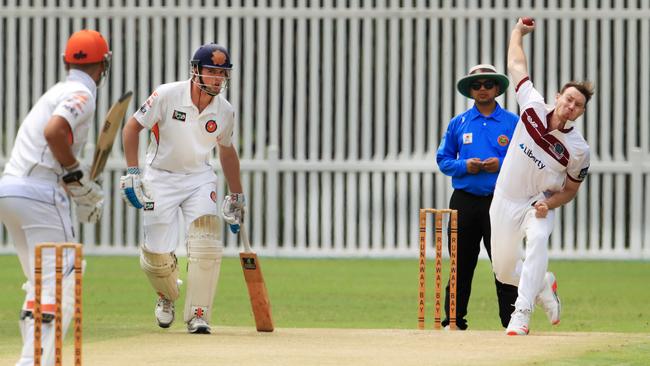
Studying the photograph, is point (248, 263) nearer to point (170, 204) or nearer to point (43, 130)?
point (170, 204)

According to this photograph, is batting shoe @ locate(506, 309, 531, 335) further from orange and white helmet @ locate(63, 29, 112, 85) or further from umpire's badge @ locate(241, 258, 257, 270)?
orange and white helmet @ locate(63, 29, 112, 85)

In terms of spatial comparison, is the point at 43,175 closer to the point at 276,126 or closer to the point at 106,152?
the point at 106,152

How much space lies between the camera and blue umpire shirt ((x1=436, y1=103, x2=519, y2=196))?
11.1 meters

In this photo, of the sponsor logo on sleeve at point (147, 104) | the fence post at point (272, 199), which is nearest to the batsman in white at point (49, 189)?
the sponsor logo on sleeve at point (147, 104)

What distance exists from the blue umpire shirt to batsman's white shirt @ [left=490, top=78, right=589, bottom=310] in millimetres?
837

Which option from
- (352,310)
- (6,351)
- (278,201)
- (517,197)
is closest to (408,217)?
(278,201)

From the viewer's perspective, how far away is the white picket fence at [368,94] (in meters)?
18.4

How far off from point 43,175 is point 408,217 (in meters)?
11.0

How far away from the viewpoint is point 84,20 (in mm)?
18781

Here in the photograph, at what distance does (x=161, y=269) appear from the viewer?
10375 millimetres

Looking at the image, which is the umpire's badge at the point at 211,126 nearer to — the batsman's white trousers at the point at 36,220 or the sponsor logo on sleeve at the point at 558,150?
the sponsor logo on sleeve at the point at 558,150

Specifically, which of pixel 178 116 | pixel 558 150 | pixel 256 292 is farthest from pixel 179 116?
pixel 558 150

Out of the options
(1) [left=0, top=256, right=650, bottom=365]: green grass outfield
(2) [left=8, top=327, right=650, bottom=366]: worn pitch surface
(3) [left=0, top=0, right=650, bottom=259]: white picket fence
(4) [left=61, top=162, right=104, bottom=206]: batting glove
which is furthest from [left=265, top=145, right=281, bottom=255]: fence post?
(4) [left=61, top=162, right=104, bottom=206]: batting glove

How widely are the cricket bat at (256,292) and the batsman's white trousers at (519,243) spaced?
1438 mm
